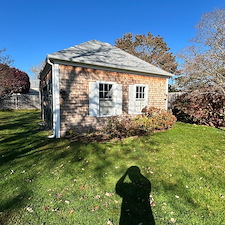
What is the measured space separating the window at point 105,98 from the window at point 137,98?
785mm

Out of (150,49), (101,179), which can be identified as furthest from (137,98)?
(150,49)

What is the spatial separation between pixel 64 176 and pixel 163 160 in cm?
262

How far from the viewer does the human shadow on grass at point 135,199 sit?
2244 mm

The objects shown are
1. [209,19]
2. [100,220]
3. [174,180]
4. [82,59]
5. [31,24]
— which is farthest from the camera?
[31,24]

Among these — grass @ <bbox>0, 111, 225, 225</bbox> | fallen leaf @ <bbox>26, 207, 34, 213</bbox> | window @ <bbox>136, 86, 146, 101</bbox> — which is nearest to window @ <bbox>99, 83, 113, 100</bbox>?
window @ <bbox>136, 86, 146, 101</bbox>

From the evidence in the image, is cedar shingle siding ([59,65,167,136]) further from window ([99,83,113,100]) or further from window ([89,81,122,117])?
window ([99,83,113,100])

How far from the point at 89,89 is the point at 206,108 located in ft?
21.5

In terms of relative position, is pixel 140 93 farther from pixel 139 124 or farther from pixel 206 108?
pixel 206 108

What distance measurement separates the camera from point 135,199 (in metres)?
2.69

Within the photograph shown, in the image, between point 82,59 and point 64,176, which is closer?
point 64,176

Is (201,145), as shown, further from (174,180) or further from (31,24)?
(31,24)

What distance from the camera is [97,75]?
7.09 meters

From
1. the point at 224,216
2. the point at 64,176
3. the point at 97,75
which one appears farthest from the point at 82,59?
the point at 224,216

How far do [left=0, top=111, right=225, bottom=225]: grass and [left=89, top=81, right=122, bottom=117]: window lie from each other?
2.13m
